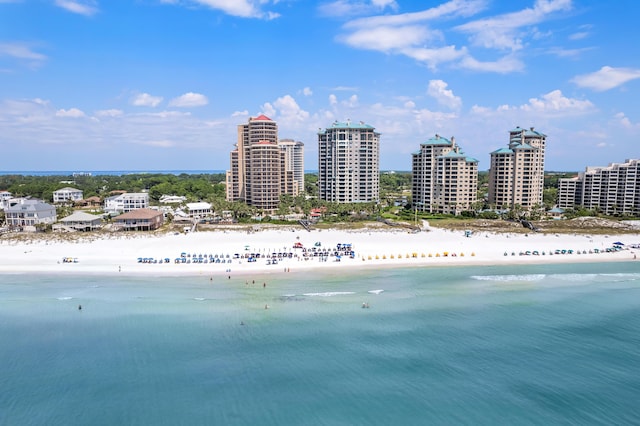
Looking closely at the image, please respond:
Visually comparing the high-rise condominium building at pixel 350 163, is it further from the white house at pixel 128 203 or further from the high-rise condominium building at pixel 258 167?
the white house at pixel 128 203

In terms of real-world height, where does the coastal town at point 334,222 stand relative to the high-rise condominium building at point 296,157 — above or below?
below

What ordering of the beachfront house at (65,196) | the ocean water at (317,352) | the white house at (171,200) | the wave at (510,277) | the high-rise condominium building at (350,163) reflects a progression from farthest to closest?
the beachfront house at (65,196) < the white house at (171,200) < the high-rise condominium building at (350,163) < the wave at (510,277) < the ocean water at (317,352)

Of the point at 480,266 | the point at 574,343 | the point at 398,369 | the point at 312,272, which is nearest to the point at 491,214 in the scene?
the point at 480,266

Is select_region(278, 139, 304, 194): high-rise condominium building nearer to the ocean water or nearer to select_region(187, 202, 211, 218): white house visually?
select_region(187, 202, 211, 218): white house

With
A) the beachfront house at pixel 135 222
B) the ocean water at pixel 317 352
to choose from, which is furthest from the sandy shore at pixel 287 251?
the beachfront house at pixel 135 222

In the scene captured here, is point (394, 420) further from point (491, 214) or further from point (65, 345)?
point (491, 214)

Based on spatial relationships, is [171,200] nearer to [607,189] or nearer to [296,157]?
[296,157]

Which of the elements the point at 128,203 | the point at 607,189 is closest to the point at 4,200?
the point at 128,203
